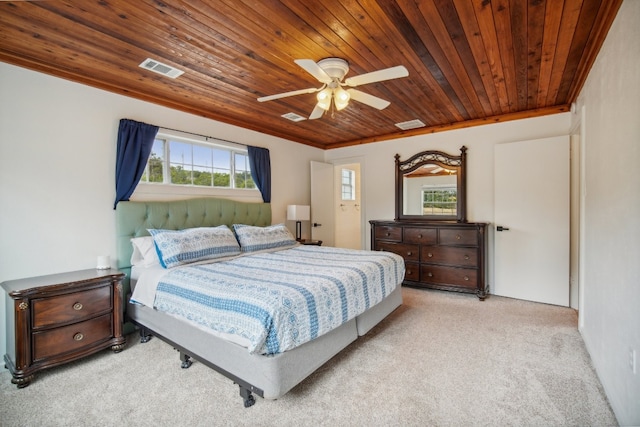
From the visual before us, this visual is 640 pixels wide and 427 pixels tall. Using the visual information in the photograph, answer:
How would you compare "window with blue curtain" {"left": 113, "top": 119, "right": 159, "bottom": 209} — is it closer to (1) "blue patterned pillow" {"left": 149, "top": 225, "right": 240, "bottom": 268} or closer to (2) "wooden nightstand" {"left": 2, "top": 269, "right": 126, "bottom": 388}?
(1) "blue patterned pillow" {"left": 149, "top": 225, "right": 240, "bottom": 268}

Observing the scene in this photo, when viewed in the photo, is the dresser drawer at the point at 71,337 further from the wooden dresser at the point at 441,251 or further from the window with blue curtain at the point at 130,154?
the wooden dresser at the point at 441,251

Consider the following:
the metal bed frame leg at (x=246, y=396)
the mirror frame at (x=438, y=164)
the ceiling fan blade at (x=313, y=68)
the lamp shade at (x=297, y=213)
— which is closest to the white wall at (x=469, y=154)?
the mirror frame at (x=438, y=164)

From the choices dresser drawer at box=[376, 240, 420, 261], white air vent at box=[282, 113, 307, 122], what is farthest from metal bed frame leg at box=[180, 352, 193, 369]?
dresser drawer at box=[376, 240, 420, 261]

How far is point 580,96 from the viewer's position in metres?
3.17

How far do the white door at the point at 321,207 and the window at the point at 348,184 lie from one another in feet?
2.94

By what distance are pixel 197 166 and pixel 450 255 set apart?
372 cm

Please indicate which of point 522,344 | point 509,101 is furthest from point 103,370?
point 509,101

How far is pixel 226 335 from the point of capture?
1.97 meters

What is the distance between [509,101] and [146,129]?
14.2 ft

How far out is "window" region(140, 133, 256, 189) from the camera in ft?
11.8

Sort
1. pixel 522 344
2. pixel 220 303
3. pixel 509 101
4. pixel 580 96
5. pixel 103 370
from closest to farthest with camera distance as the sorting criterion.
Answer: pixel 220 303 → pixel 103 370 → pixel 522 344 → pixel 580 96 → pixel 509 101

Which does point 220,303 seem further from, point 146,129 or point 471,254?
point 471,254

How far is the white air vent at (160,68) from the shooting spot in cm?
260

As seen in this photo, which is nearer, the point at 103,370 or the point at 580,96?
the point at 103,370
